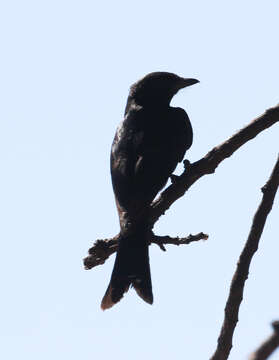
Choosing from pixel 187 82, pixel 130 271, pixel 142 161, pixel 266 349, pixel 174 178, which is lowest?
pixel 266 349

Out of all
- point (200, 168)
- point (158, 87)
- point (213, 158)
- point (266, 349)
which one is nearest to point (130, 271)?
point (200, 168)

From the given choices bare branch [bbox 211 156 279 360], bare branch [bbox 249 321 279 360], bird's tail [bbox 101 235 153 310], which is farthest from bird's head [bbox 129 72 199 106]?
bare branch [bbox 249 321 279 360]

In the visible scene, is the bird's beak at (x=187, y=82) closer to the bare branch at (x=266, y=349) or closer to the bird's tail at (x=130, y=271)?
the bird's tail at (x=130, y=271)

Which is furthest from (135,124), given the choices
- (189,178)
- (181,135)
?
(189,178)

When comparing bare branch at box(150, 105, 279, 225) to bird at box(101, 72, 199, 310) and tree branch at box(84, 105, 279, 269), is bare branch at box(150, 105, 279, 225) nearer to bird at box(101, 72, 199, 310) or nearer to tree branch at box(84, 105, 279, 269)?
tree branch at box(84, 105, 279, 269)

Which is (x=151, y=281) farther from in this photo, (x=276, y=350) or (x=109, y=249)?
(x=276, y=350)

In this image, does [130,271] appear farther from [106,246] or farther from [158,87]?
[158,87]

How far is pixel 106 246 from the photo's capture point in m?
3.88

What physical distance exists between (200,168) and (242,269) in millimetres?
948

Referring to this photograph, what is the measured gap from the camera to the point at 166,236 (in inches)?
151

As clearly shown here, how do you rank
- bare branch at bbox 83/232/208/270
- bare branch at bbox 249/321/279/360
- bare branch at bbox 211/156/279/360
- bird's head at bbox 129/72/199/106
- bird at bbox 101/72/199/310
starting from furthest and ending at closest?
bird's head at bbox 129/72/199/106, bird at bbox 101/72/199/310, bare branch at bbox 83/232/208/270, bare branch at bbox 211/156/279/360, bare branch at bbox 249/321/279/360

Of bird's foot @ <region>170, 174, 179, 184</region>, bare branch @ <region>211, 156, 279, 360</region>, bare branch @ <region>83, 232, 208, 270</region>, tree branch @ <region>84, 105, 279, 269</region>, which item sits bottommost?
bare branch @ <region>211, 156, 279, 360</region>

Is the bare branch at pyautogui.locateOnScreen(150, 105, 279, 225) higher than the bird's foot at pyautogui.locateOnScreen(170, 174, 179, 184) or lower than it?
lower

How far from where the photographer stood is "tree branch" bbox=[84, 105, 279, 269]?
3.63 meters
